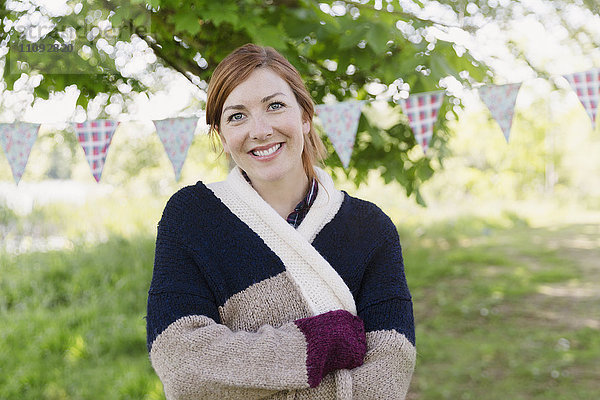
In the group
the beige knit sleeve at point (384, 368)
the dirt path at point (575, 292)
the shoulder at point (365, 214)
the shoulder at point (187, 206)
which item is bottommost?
the dirt path at point (575, 292)

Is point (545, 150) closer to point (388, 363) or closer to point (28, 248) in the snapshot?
point (28, 248)

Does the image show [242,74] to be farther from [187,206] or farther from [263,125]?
[187,206]

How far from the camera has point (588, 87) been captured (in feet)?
8.36

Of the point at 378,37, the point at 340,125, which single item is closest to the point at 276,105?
the point at 378,37

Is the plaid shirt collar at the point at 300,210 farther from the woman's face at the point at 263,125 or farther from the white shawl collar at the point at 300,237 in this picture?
the woman's face at the point at 263,125

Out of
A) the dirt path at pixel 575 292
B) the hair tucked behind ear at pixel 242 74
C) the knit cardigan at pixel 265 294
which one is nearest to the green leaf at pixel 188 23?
the hair tucked behind ear at pixel 242 74

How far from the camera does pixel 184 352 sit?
4.58ft

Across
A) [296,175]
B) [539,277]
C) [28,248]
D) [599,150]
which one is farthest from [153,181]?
[599,150]

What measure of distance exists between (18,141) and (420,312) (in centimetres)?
465

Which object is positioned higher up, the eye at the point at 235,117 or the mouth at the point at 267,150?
the eye at the point at 235,117

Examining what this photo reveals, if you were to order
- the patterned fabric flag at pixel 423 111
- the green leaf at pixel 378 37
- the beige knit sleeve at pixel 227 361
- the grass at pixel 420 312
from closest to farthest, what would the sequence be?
the beige knit sleeve at pixel 227 361 → the green leaf at pixel 378 37 → the patterned fabric flag at pixel 423 111 → the grass at pixel 420 312

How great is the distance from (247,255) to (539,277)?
6.01m

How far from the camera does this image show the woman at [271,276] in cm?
139

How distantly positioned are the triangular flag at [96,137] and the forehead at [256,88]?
1268 millimetres
